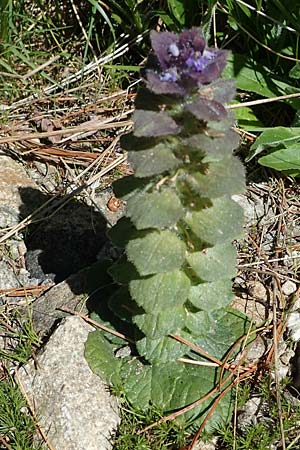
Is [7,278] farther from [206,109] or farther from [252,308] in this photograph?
[206,109]

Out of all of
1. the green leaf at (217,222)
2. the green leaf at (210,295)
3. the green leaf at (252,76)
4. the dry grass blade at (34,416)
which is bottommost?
the dry grass blade at (34,416)

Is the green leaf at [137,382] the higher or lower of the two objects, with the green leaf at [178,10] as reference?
lower

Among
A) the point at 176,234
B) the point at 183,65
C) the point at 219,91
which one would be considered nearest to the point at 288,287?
the point at 176,234

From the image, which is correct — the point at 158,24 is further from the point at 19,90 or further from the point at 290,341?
the point at 290,341

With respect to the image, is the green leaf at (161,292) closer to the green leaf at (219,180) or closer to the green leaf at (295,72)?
the green leaf at (219,180)

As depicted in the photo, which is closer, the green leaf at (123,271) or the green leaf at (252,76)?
the green leaf at (123,271)

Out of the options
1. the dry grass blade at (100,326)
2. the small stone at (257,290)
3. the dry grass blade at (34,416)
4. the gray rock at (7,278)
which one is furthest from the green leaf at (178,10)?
the dry grass blade at (34,416)

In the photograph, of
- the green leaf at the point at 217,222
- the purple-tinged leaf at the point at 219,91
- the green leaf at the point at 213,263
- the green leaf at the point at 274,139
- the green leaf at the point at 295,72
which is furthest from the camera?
the green leaf at the point at 295,72
